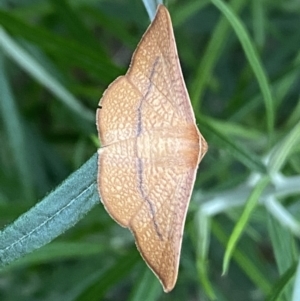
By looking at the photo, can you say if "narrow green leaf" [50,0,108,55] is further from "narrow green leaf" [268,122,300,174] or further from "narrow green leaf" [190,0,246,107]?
"narrow green leaf" [268,122,300,174]

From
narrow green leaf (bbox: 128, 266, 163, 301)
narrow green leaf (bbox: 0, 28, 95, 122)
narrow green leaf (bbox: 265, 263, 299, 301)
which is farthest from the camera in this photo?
narrow green leaf (bbox: 0, 28, 95, 122)

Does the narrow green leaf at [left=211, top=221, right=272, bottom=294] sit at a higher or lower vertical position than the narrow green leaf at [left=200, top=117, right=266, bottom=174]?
lower

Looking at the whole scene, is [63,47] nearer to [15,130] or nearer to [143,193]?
[15,130]

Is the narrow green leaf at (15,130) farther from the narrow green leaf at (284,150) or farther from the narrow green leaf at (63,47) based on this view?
the narrow green leaf at (284,150)

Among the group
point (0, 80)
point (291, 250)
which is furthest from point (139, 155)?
point (0, 80)

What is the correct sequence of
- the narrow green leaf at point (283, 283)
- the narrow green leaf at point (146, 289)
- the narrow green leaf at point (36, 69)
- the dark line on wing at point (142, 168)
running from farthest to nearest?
the narrow green leaf at point (36, 69) → the narrow green leaf at point (146, 289) → the narrow green leaf at point (283, 283) → the dark line on wing at point (142, 168)

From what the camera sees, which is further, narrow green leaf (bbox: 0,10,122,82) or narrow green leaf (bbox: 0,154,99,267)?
narrow green leaf (bbox: 0,10,122,82)

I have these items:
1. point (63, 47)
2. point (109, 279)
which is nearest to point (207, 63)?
point (63, 47)

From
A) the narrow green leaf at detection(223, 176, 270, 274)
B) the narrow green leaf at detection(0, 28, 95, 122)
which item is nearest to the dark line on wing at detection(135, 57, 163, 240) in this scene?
the narrow green leaf at detection(223, 176, 270, 274)

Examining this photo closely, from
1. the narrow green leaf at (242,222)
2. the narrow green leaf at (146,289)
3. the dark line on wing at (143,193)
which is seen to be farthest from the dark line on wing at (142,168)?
the narrow green leaf at (146,289)
